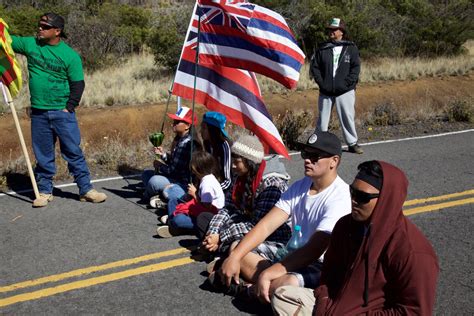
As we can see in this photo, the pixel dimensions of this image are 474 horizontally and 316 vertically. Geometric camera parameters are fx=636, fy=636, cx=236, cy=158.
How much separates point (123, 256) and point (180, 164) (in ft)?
5.11

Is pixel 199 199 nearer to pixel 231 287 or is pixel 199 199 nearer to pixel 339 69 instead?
pixel 231 287

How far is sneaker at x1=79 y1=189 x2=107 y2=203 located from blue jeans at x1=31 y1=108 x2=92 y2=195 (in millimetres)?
55

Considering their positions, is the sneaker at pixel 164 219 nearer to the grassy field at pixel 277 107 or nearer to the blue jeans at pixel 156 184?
the blue jeans at pixel 156 184

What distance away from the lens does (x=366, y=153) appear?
1009cm

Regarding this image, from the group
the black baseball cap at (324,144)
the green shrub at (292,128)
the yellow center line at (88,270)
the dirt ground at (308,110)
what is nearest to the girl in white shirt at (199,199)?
the yellow center line at (88,270)

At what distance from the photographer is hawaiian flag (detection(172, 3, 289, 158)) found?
6.34m

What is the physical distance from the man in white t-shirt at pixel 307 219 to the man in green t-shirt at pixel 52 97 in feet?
10.9

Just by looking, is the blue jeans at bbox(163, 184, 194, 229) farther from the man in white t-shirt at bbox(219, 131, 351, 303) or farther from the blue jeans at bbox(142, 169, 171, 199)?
the man in white t-shirt at bbox(219, 131, 351, 303)

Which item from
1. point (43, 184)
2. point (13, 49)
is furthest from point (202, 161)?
point (13, 49)

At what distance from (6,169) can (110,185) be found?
1.72m

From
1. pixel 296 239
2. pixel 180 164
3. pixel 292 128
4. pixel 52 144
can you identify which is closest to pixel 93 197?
pixel 52 144

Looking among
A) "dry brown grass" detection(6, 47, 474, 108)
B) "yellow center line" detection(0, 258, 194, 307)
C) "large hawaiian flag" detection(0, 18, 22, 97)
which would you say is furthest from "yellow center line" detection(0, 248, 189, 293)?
"dry brown grass" detection(6, 47, 474, 108)

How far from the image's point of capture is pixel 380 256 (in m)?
3.41

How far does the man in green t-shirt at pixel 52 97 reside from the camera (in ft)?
23.5
